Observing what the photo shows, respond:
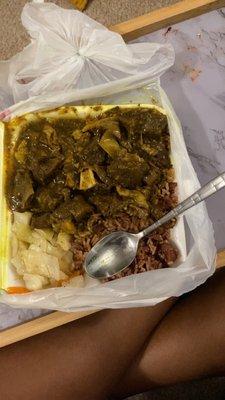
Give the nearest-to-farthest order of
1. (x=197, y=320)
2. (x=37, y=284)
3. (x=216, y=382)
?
1. (x=37, y=284)
2. (x=197, y=320)
3. (x=216, y=382)

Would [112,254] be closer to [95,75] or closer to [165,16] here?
[95,75]

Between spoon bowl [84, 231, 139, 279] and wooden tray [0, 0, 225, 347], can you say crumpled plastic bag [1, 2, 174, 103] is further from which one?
spoon bowl [84, 231, 139, 279]

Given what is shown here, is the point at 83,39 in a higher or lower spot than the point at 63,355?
higher

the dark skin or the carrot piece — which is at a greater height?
the carrot piece

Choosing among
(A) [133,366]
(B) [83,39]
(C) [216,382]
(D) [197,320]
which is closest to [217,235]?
(D) [197,320]

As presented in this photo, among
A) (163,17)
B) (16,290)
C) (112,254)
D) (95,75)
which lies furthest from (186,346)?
(163,17)

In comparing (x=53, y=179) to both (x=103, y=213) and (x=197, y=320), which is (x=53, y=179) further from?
(x=197, y=320)

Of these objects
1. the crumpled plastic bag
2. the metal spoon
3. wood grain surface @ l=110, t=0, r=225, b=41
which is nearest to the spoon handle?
the metal spoon
